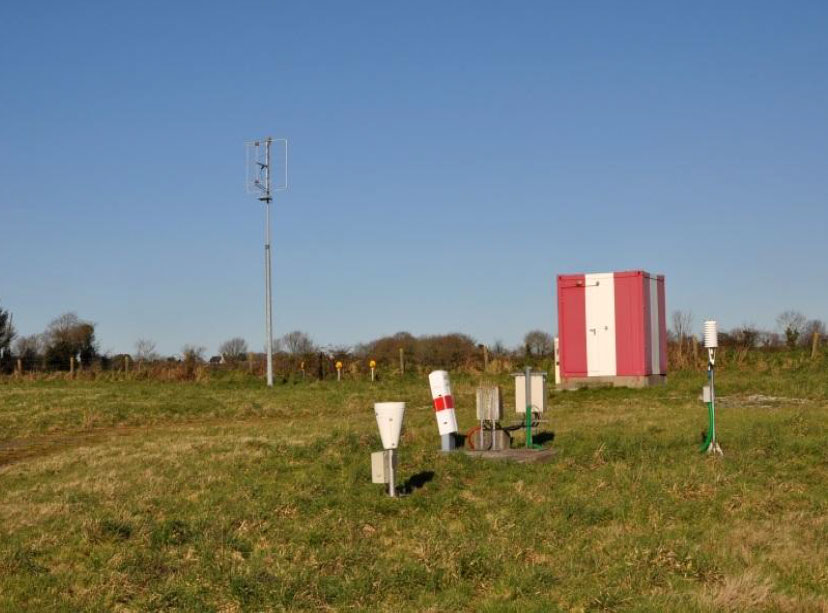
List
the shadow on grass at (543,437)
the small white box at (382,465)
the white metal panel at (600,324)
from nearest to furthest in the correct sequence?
the small white box at (382,465), the shadow on grass at (543,437), the white metal panel at (600,324)

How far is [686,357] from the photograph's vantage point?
110 feet

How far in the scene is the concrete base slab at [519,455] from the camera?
12.0 meters

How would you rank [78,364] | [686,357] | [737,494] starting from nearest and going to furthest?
[737,494], [686,357], [78,364]

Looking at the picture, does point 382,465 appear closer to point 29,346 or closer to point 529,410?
point 529,410

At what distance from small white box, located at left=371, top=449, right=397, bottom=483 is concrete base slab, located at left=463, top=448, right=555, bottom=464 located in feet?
7.18

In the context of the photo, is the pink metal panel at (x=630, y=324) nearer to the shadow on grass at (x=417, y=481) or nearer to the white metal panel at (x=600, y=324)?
the white metal panel at (x=600, y=324)

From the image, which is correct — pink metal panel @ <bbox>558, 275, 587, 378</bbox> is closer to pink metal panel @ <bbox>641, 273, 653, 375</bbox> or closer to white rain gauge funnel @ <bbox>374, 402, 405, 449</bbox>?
pink metal panel @ <bbox>641, 273, 653, 375</bbox>

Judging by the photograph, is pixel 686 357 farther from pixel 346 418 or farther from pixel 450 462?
pixel 450 462

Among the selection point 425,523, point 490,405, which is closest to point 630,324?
point 490,405

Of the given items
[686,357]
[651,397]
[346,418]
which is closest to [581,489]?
[346,418]

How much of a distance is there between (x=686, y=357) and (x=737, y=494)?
24.1 m

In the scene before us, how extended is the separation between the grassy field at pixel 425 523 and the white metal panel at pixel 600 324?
1032cm

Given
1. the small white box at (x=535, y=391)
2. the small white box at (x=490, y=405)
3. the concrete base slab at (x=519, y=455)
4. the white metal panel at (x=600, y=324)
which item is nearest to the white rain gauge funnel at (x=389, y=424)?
the concrete base slab at (x=519, y=455)

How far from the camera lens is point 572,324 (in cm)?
2716
